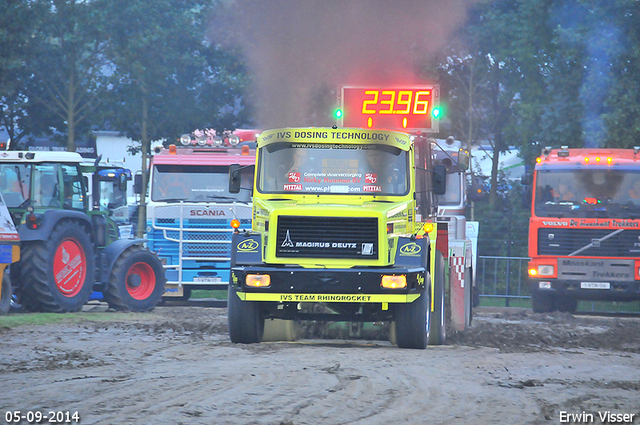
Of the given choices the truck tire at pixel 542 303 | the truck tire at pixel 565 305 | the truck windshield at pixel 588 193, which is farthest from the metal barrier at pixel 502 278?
the truck windshield at pixel 588 193

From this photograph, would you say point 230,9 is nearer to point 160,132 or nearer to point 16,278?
point 160,132

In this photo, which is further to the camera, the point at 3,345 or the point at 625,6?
the point at 625,6

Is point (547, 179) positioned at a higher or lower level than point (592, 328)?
higher

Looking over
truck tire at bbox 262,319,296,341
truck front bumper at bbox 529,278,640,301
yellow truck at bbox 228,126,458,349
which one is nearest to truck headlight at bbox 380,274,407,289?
yellow truck at bbox 228,126,458,349

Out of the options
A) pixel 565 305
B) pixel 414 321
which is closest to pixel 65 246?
pixel 414 321

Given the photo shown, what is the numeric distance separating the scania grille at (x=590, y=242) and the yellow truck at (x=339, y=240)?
25.5ft

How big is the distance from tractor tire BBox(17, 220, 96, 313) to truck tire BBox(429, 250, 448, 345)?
627 cm

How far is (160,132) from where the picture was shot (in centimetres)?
2817

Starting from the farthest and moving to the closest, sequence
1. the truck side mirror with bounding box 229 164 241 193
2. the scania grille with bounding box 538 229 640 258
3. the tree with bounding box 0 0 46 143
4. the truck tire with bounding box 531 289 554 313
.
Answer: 1. the tree with bounding box 0 0 46 143
2. the truck tire with bounding box 531 289 554 313
3. the scania grille with bounding box 538 229 640 258
4. the truck side mirror with bounding box 229 164 241 193

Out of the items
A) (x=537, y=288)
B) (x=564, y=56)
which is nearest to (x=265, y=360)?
(x=537, y=288)

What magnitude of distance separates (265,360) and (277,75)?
38.9 ft

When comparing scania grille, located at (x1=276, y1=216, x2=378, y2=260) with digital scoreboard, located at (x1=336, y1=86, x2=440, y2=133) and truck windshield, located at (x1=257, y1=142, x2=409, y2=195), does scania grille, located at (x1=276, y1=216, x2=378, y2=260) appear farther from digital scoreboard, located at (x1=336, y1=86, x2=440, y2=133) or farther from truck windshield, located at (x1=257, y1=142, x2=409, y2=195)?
digital scoreboard, located at (x1=336, y1=86, x2=440, y2=133)

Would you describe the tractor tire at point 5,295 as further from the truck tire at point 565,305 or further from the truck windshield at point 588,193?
the truck tire at point 565,305

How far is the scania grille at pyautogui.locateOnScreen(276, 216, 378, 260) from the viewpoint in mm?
10773
